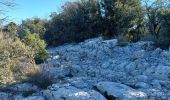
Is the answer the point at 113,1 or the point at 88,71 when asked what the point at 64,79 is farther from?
the point at 113,1

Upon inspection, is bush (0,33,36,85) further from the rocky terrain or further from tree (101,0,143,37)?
tree (101,0,143,37)

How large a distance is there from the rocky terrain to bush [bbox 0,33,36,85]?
2.93 ft

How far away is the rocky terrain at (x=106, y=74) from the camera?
1358 centimetres

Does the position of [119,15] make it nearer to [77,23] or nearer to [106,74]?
[77,23]

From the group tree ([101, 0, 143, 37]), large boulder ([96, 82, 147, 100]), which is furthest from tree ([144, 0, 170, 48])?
large boulder ([96, 82, 147, 100])

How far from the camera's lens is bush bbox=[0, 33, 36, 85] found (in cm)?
1616

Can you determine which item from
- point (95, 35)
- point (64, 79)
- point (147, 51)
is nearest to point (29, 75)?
point (64, 79)

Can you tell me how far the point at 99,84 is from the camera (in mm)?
14391

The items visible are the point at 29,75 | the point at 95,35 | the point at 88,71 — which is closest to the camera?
the point at 29,75

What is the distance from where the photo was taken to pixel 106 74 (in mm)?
16766

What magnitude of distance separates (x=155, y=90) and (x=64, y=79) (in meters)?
3.92

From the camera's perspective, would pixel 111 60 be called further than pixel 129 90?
Yes

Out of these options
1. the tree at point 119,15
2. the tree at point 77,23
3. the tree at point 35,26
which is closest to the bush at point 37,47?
the tree at point 35,26

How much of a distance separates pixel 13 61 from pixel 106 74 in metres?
4.12
